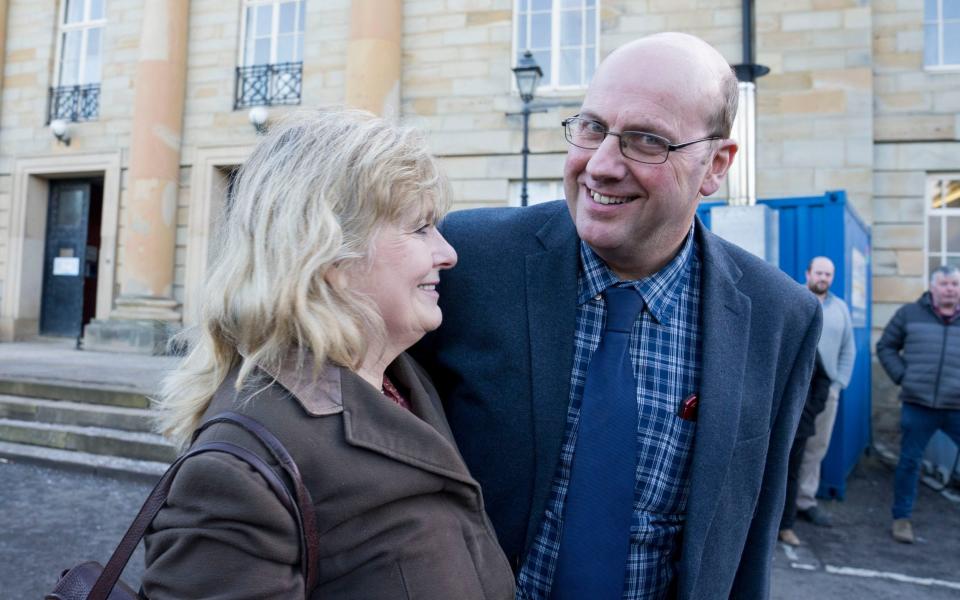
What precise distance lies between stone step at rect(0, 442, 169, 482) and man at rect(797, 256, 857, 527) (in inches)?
211

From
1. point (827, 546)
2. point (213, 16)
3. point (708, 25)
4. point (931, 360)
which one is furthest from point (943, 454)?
point (213, 16)

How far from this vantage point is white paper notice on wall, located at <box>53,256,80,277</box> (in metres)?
13.8

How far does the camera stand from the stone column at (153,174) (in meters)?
12.1

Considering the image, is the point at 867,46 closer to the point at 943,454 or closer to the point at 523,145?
the point at 523,145

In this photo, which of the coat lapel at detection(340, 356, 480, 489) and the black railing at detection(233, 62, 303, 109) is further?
the black railing at detection(233, 62, 303, 109)

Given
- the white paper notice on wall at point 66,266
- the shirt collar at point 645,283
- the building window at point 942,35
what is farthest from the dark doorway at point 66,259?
the building window at point 942,35

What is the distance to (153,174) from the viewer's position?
12.2m

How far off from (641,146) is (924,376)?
5.37 metres

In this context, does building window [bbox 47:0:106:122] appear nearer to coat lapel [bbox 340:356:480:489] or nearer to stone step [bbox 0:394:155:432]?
stone step [bbox 0:394:155:432]

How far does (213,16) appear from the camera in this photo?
12750mm

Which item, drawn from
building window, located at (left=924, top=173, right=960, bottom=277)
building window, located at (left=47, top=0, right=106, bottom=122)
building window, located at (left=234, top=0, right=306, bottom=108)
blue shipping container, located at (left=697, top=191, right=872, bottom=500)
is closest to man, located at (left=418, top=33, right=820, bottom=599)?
blue shipping container, located at (left=697, top=191, right=872, bottom=500)

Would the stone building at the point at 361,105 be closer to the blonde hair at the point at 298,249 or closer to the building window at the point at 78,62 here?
the building window at the point at 78,62

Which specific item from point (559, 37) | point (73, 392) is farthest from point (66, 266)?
point (559, 37)

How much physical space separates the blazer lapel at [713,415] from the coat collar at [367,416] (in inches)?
22.1
